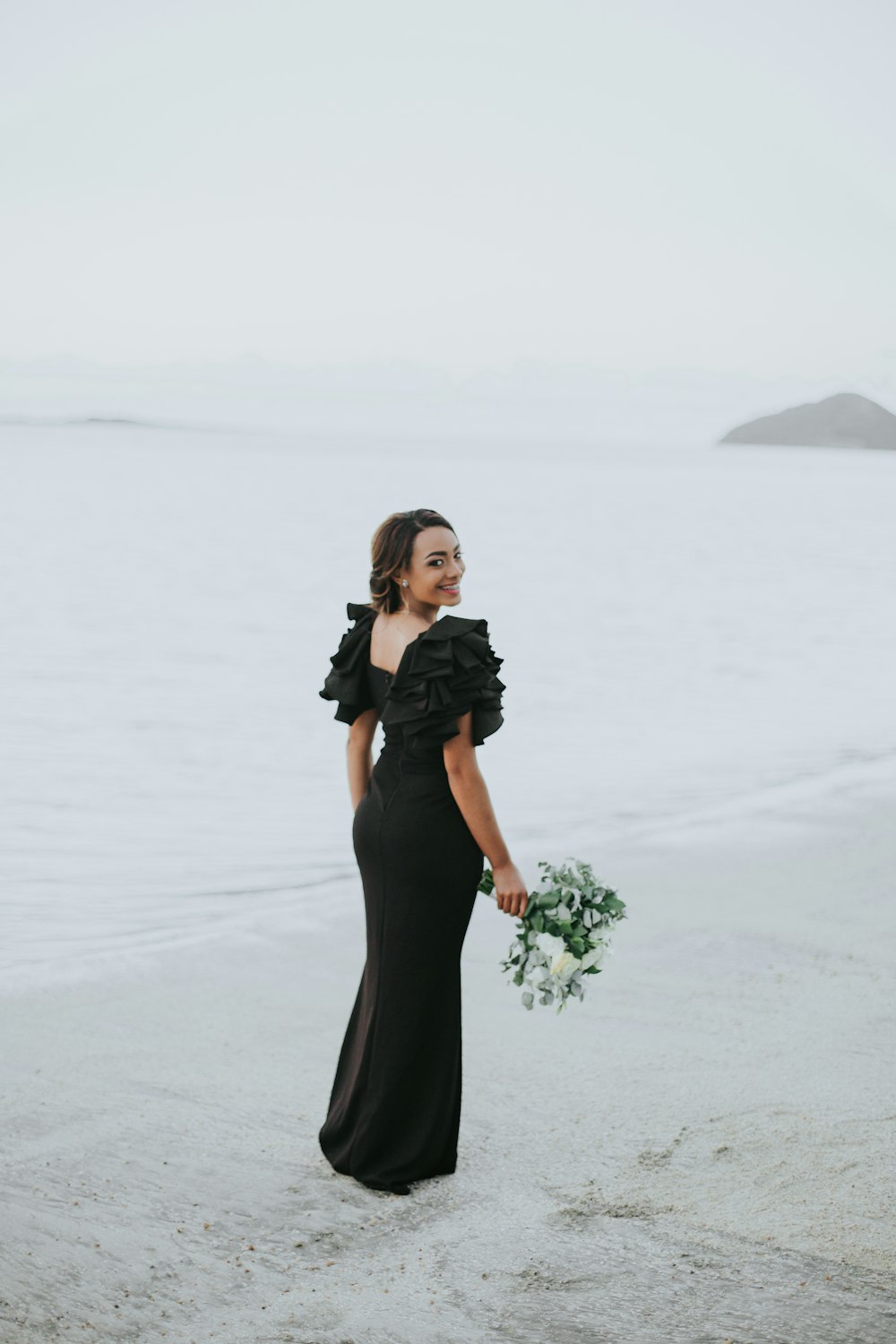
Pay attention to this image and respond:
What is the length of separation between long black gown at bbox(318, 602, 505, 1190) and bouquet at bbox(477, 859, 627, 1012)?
20 cm

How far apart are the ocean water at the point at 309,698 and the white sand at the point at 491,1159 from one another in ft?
3.97

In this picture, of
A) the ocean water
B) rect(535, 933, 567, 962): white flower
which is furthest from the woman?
the ocean water

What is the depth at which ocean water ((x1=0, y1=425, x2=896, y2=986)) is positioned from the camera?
873cm

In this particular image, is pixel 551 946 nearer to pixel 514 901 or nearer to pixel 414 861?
pixel 514 901

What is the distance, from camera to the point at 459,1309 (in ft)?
11.3

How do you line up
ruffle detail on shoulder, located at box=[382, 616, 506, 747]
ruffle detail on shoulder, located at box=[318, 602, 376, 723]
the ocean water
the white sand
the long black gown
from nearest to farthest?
the white sand
ruffle detail on shoulder, located at box=[382, 616, 506, 747]
the long black gown
ruffle detail on shoulder, located at box=[318, 602, 376, 723]
the ocean water

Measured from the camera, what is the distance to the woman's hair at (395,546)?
4.12 metres

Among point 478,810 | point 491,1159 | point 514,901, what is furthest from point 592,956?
point 491,1159

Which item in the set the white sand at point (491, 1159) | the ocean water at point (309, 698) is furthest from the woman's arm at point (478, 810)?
the ocean water at point (309, 698)

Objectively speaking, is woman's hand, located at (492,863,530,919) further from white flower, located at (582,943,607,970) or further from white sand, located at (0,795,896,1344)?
white sand, located at (0,795,896,1344)

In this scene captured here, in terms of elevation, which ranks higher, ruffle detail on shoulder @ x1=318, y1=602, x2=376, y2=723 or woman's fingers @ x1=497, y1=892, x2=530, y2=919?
ruffle detail on shoulder @ x1=318, y1=602, x2=376, y2=723

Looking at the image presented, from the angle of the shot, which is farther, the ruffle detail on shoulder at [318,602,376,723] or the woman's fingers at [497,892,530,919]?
the ruffle detail on shoulder at [318,602,376,723]

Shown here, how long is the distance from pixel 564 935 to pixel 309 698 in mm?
12997

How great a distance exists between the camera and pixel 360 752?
14.4 ft
